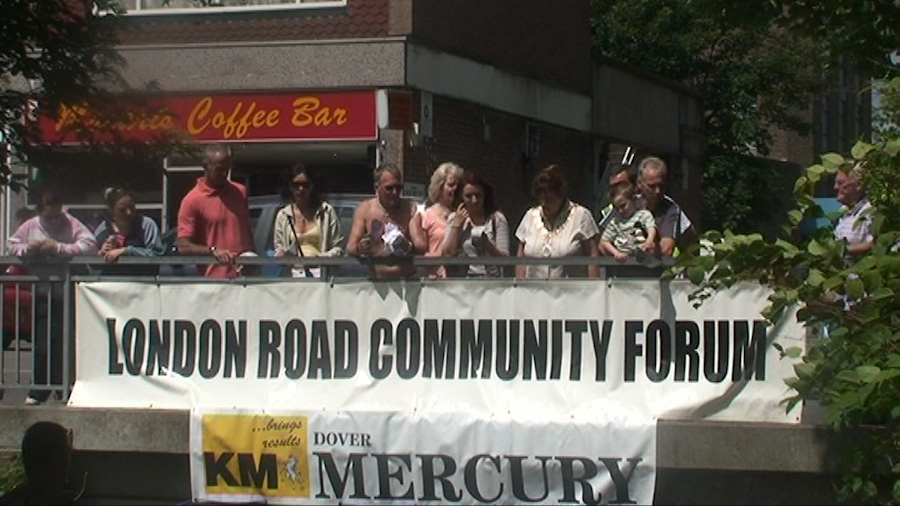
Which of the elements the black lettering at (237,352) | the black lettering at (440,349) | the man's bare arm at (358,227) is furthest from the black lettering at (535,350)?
the black lettering at (237,352)

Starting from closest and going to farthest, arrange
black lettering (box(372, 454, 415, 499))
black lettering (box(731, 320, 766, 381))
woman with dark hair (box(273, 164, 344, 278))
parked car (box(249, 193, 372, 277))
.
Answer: black lettering (box(731, 320, 766, 381)) → black lettering (box(372, 454, 415, 499)) → woman with dark hair (box(273, 164, 344, 278)) → parked car (box(249, 193, 372, 277))

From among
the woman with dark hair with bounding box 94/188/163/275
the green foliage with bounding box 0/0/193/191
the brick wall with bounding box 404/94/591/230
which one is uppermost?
the brick wall with bounding box 404/94/591/230

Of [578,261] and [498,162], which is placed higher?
[498,162]

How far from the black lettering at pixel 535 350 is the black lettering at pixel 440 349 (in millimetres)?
440

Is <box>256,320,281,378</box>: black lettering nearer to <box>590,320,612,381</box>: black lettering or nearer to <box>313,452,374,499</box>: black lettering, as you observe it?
<box>313,452,374,499</box>: black lettering

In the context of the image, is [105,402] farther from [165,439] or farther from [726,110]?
[726,110]

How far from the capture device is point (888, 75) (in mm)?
7684

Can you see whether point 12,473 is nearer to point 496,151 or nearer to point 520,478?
point 520,478

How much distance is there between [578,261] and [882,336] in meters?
2.54

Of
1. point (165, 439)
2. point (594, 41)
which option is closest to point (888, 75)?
point (165, 439)

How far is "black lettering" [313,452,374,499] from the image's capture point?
28.8ft

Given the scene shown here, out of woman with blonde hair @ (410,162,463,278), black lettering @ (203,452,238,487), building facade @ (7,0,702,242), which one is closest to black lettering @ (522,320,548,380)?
woman with blonde hair @ (410,162,463,278)

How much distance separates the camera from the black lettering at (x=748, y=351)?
8.36 meters

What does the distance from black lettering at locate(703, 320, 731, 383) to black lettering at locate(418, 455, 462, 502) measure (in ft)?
5.11
